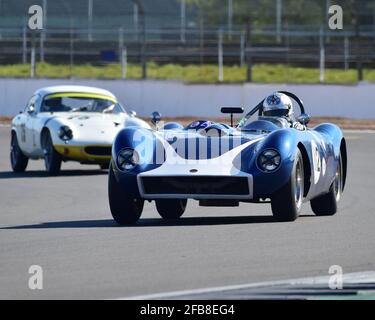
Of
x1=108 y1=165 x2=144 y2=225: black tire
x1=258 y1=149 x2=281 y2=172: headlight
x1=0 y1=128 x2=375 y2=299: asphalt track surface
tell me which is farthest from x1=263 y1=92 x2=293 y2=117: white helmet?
x1=108 y1=165 x2=144 y2=225: black tire

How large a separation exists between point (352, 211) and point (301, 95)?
16057 mm

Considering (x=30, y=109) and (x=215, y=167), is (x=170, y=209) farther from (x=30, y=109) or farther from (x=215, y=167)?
(x=30, y=109)

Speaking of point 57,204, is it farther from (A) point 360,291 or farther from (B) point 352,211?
(A) point 360,291

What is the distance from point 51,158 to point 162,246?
352 inches

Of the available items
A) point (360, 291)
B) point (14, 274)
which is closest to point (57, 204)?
point (14, 274)

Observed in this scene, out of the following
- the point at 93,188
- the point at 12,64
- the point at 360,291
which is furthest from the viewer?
the point at 12,64

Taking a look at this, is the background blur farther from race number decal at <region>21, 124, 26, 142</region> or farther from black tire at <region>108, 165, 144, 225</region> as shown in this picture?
black tire at <region>108, 165, 144, 225</region>

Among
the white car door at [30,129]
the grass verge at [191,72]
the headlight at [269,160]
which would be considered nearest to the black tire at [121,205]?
the headlight at [269,160]

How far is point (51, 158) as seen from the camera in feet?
62.5

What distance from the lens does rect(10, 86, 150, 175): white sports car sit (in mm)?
18844

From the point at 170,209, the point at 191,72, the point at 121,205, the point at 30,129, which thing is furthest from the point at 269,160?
the point at 191,72

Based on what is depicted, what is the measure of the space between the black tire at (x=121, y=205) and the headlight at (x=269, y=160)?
→ 116cm

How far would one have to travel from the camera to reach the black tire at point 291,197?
459 inches

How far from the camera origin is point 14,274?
28.9ft
